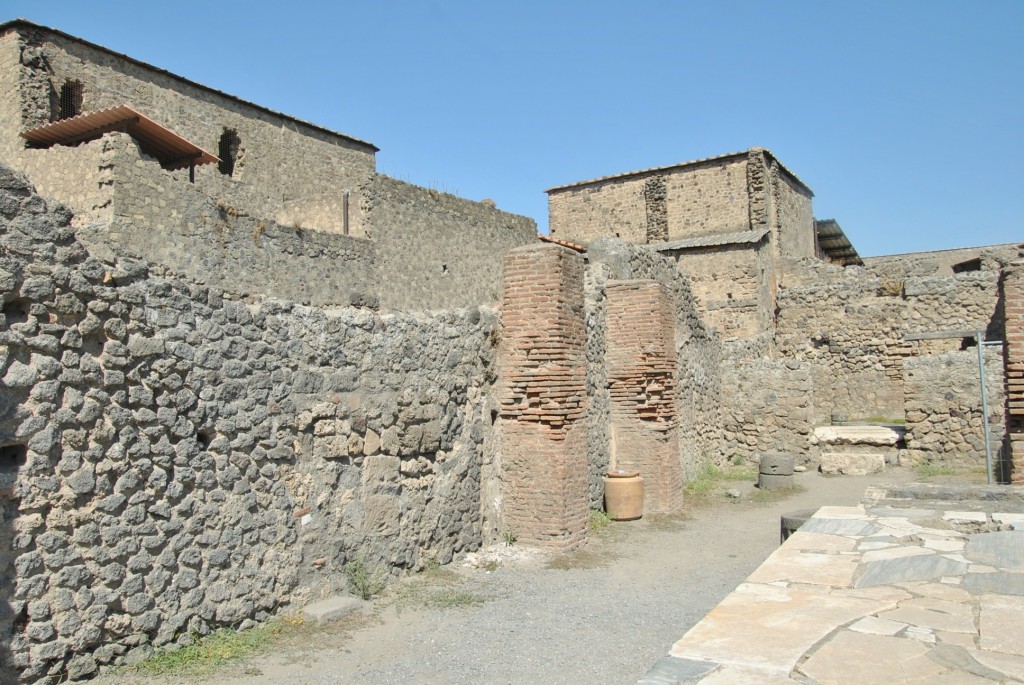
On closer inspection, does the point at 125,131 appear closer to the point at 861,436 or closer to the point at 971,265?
the point at 861,436

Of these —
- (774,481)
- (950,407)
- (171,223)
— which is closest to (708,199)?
(950,407)

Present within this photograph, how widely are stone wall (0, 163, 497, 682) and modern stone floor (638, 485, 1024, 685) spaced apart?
Result: 10.3 ft

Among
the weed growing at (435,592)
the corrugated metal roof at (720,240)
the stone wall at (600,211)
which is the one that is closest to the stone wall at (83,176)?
the weed growing at (435,592)

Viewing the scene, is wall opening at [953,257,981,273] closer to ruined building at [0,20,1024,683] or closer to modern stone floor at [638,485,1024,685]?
ruined building at [0,20,1024,683]

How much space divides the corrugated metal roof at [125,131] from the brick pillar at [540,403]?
742 cm

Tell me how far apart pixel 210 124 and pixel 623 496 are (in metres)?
13.5

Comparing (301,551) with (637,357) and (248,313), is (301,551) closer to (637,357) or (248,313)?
(248,313)

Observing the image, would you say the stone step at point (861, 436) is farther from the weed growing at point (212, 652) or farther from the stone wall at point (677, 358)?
the weed growing at point (212, 652)

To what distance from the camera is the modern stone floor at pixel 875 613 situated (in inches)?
113

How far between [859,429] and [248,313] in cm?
1278

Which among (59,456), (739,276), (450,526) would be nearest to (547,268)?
(450,526)

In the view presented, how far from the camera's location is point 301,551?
5.65 m

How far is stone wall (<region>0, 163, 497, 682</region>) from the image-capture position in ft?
13.5

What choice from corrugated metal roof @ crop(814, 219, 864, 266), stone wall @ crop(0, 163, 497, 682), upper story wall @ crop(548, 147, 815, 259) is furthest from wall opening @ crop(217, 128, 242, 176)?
corrugated metal roof @ crop(814, 219, 864, 266)
